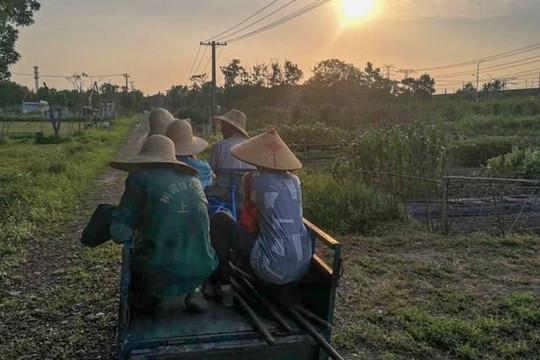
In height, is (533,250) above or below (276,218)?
below

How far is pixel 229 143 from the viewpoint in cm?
488

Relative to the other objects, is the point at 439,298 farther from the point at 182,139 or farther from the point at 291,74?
the point at 291,74

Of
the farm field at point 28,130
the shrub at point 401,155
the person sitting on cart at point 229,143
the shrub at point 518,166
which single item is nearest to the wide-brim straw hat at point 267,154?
the person sitting on cart at point 229,143

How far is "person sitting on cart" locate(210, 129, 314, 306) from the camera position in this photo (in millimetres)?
3264

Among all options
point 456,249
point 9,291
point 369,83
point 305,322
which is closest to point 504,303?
point 456,249

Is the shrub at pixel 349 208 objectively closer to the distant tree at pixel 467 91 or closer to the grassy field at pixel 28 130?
the grassy field at pixel 28 130

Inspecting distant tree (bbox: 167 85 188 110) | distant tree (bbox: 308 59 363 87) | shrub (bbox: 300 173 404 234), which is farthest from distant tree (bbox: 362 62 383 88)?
shrub (bbox: 300 173 404 234)

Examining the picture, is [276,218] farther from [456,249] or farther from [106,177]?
[106,177]

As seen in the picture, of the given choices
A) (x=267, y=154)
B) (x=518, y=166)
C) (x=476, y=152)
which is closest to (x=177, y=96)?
(x=476, y=152)

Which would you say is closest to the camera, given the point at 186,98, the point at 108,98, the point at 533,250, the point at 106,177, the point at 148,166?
the point at 148,166

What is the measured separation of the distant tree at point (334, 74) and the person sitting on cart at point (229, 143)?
130 feet

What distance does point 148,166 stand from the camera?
3.07 metres

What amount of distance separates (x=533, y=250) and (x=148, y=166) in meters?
5.56

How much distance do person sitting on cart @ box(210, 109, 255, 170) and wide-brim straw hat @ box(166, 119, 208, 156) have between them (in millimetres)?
532
